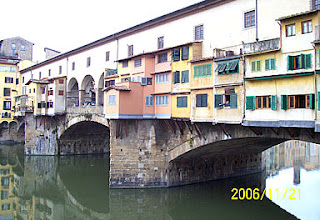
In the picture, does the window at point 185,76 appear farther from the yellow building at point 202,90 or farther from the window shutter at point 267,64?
the window shutter at point 267,64

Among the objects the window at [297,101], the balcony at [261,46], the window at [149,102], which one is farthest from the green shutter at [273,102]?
the window at [149,102]

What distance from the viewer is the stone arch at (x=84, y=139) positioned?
122 feet

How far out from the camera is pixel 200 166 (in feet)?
79.8

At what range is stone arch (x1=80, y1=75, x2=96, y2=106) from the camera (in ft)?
107

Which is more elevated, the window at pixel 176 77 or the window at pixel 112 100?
the window at pixel 176 77

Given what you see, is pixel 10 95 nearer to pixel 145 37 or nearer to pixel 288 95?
pixel 145 37

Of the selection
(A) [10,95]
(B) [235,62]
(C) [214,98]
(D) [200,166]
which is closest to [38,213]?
(D) [200,166]

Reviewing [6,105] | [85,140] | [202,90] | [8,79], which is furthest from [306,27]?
[6,105]

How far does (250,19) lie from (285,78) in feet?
15.2

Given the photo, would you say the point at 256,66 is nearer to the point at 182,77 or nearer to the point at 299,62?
the point at 299,62

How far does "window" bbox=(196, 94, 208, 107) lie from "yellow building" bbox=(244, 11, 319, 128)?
113 inches

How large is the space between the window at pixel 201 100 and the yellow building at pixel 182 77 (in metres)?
0.89

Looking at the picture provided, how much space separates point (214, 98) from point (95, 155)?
91.9 ft

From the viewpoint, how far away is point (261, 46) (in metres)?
15.1
